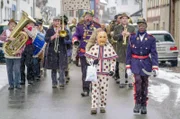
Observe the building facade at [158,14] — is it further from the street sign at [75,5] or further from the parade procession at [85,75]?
the parade procession at [85,75]

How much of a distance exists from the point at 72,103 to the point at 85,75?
123 centimetres

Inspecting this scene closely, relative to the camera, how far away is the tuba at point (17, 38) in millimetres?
13531

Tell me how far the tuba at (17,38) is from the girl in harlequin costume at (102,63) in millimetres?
3511

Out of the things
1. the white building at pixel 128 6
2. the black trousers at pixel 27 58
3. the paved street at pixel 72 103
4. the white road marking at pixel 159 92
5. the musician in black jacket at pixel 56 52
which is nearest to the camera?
the paved street at pixel 72 103

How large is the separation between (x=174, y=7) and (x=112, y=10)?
9808 centimetres

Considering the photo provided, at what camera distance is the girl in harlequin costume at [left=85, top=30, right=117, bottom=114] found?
10.4 meters

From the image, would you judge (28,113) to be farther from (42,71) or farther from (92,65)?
(42,71)

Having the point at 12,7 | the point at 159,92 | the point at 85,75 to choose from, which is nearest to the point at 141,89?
the point at 85,75

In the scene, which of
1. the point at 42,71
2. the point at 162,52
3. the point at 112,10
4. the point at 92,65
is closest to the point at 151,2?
A: the point at 162,52

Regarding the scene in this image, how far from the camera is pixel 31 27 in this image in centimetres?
1460

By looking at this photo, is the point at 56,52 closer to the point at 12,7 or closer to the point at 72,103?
the point at 72,103

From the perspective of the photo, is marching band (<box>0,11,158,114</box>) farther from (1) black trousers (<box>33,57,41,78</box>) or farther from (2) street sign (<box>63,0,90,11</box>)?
(2) street sign (<box>63,0,90,11</box>)

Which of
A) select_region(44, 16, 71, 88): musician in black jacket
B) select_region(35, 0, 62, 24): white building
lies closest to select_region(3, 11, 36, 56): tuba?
select_region(44, 16, 71, 88): musician in black jacket

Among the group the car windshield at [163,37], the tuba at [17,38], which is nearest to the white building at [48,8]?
the car windshield at [163,37]
